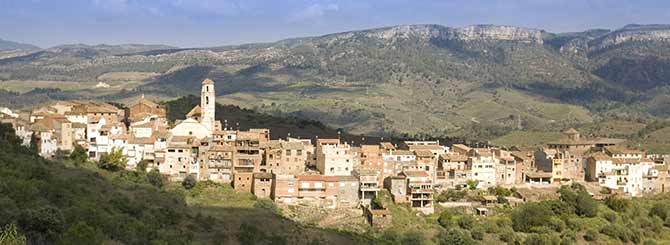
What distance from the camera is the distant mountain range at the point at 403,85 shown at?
111m

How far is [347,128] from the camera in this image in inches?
3844

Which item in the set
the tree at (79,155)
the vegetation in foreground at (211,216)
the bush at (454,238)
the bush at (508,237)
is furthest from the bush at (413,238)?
A: the tree at (79,155)

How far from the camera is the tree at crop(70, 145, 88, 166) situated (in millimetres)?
37037

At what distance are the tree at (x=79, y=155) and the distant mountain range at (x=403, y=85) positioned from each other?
5876cm

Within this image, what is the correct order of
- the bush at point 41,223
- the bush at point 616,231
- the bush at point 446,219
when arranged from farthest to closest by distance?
the bush at point 616,231 < the bush at point 446,219 < the bush at point 41,223

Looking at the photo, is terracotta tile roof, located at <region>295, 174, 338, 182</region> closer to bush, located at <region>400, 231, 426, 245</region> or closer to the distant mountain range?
bush, located at <region>400, 231, 426, 245</region>

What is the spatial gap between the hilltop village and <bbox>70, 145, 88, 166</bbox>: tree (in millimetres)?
817

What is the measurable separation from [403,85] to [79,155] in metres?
115

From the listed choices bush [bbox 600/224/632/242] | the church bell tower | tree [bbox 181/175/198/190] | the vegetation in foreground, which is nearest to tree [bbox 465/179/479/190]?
the vegetation in foreground

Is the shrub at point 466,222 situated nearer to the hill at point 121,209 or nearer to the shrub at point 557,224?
the shrub at point 557,224

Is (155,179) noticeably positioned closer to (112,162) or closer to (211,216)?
(112,162)

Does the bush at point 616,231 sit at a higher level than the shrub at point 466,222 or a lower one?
lower

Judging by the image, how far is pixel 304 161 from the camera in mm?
39719

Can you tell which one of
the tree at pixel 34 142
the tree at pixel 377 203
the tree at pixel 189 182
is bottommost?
the tree at pixel 377 203
